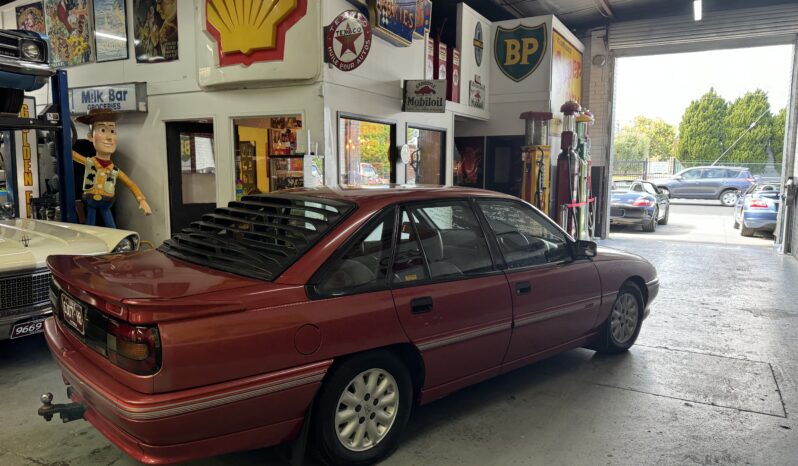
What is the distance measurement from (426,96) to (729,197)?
18.9 metres

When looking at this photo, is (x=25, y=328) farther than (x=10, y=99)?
No

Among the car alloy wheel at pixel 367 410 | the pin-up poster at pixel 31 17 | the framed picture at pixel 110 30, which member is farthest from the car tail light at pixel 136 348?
the pin-up poster at pixel 31 17

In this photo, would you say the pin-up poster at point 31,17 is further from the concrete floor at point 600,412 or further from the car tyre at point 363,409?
the car tyre at point 363,409

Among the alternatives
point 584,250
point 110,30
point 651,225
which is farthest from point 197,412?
point 651,225

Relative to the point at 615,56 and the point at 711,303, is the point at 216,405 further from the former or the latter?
the point at 615,56

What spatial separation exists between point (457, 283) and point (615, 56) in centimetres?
1124

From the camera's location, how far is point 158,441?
6.68 ft

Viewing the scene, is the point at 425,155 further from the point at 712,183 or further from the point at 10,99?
the point at 712,183

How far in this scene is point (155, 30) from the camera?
286 inches

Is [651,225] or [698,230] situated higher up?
[651,225]

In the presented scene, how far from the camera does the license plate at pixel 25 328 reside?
11.8 ft

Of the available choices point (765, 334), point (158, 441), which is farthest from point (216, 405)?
point (765, 334)

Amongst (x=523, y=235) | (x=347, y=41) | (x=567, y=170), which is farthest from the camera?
(x=567, y=170)

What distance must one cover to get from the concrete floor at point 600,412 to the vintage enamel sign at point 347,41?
3848 mm
